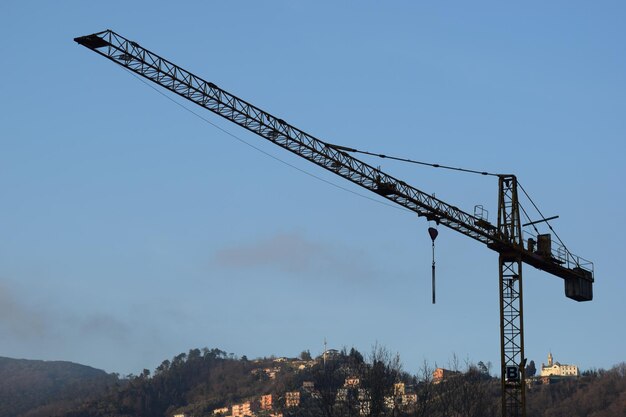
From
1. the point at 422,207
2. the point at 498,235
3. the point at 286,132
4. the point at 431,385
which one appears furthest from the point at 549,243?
the point at 286,132

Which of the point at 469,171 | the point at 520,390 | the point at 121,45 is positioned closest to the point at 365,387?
the point at 520,390

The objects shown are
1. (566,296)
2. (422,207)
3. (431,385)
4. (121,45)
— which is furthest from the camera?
Answer: (431,385)

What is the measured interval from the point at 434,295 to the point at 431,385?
28.6 metres

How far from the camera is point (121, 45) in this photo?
90.9 metres

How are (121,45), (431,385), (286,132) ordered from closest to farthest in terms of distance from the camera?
(121,45) → (286,132) → (431,385)

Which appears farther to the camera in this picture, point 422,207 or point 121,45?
point 422,207

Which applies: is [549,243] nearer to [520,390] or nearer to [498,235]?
[498,235]

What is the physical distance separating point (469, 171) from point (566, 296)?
17.7 meters

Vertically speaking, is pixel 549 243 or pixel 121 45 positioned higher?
pixel 121 45

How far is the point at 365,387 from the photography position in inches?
4660

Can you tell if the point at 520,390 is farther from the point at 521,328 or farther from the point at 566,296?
the point at 566,296

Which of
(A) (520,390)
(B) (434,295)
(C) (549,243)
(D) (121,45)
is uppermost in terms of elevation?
(D) (121,45)

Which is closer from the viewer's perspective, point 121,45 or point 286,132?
point 121,45

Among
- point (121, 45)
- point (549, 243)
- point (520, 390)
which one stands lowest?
point (520, 390)
